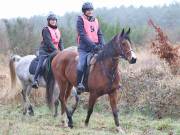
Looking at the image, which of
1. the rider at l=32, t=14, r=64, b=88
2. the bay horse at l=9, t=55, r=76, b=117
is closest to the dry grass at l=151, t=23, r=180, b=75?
the rider at l=32, t=14, r=64, b=88

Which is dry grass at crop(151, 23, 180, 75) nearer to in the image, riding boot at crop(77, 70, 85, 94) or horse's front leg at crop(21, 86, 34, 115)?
horse's front leg at crop(21, 86, 34, 115)

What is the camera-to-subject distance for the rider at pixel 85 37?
10102 millimetres

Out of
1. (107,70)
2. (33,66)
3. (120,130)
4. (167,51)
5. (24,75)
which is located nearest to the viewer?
(120,130)

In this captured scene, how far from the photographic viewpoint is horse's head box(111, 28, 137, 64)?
366 inches

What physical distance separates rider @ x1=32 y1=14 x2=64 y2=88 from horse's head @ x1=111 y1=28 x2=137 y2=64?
2544mm

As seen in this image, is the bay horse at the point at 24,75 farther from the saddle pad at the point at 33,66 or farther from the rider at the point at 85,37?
the rider at the point at 85,37

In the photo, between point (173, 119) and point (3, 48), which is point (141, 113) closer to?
point (173, 119)

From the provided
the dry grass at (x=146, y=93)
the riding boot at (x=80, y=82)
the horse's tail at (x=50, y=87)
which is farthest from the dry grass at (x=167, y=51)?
the riding boot at (x=80, y=82)

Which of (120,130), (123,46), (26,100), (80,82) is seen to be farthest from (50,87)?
(123,46)

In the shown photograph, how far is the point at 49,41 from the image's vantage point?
1178 centimetres

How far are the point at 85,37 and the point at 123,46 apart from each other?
1.00 metres

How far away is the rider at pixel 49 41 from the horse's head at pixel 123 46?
2544mm

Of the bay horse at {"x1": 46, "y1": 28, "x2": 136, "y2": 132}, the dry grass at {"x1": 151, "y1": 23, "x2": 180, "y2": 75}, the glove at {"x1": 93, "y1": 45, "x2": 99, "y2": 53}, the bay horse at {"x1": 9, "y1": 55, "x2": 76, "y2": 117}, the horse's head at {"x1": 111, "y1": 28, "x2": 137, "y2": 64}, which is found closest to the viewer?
the horse's head at {"x1": 111, "y1": 28, "x2": 137, "y2": 64}

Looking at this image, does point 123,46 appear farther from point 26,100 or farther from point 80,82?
point 26,100
